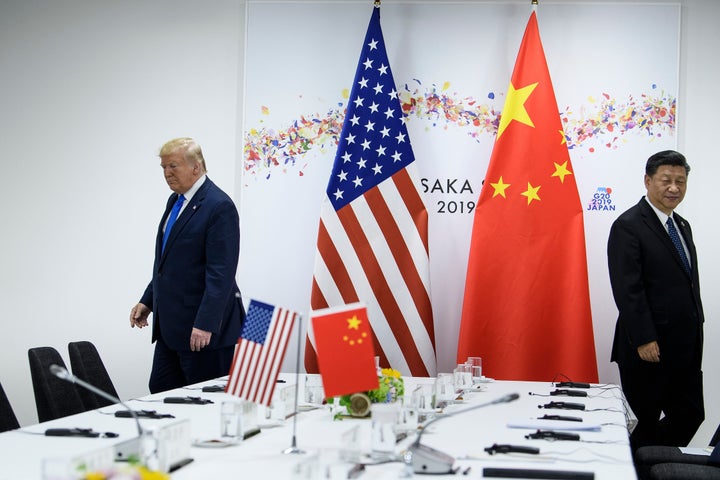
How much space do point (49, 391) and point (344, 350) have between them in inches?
58.9

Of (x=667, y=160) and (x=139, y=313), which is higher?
(x=667, y=160)

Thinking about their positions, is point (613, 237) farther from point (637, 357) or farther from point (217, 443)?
point (217, 443)

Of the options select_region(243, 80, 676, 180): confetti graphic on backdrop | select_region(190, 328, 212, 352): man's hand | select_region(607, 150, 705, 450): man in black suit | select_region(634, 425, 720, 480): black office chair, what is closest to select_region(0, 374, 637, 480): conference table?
select_region(634, 425, 720, 480): black office chair

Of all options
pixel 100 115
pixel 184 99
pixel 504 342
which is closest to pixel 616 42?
pixel 504 342

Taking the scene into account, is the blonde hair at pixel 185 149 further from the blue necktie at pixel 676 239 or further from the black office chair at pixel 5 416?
the blue necktie at pixel 676 239

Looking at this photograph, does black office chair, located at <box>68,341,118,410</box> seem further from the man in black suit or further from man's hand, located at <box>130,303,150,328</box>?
the man in black suit

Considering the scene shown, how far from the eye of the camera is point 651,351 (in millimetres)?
4602

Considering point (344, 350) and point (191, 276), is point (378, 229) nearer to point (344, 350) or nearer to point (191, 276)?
point (191, 276)

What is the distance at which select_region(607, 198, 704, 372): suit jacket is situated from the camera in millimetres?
4680

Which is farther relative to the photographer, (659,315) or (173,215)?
(659,315)

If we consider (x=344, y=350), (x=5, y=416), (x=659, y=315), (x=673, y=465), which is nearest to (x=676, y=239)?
(x=659, y=315)

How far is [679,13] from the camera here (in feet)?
18.4

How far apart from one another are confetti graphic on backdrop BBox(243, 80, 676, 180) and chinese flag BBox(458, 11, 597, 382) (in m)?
0.29

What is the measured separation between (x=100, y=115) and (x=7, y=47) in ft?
2.65
